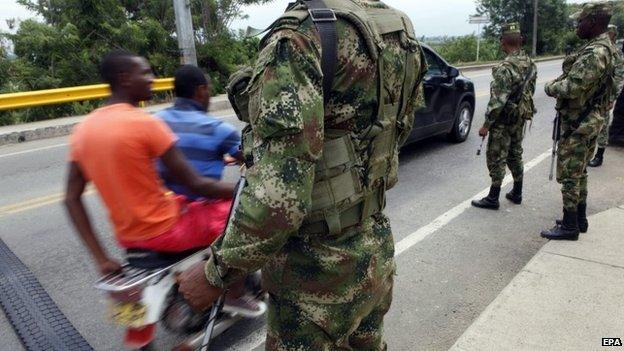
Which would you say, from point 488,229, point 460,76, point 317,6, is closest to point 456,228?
point 488,229

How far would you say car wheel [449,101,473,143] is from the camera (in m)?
7.48

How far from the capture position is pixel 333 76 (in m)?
1.30

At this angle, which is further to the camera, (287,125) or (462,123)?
(462,123)

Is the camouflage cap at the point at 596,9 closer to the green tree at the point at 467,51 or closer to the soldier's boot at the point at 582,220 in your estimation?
the soldier's boot at the point at 582,220

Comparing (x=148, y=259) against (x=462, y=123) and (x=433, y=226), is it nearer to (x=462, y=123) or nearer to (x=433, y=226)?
(x=433, y=226)

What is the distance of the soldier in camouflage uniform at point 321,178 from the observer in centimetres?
120

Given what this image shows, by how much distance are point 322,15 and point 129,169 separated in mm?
1093

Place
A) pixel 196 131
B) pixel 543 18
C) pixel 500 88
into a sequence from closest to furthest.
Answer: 1. pixel 196 131
2. pixel 500 88
3. pixel 543 18

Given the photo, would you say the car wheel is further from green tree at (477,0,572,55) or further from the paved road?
green tree at (477,0,572,55)

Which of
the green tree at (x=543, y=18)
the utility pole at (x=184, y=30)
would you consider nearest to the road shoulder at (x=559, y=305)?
the utility pole at (x=184, y=30)

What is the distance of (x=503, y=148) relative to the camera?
15.0 feet

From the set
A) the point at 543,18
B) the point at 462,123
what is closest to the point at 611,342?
the point at 462,123

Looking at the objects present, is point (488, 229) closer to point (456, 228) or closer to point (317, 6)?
point (456, 228)

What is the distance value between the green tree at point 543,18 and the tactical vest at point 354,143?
43987 millimetres
